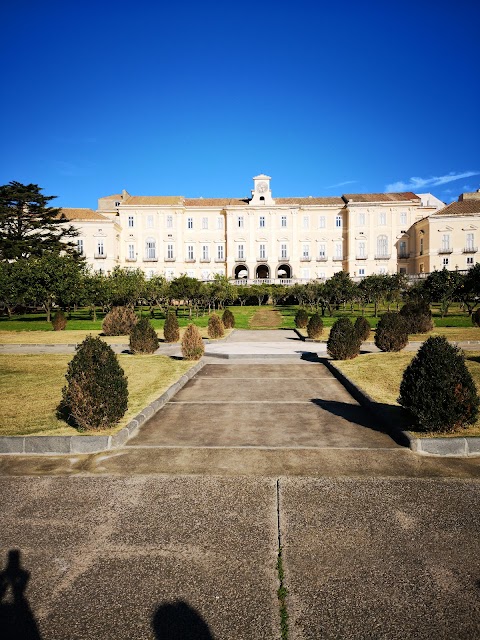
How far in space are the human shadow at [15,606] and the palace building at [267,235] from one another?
53.5m

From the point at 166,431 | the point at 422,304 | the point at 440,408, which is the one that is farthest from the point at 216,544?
the point at 422,304

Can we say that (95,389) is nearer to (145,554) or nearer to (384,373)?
(145,554)

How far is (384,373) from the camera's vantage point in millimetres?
10258

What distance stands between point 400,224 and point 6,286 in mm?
48469

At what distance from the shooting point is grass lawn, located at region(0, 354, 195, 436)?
20.6ft

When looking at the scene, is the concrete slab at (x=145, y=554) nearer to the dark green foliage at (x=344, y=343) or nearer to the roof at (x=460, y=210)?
the dark green foliage at (x=344, y=343)

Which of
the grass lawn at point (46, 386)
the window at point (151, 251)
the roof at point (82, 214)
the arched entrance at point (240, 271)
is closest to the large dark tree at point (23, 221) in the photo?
the roof at point (82, 214)

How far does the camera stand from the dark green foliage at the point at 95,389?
5891 mm

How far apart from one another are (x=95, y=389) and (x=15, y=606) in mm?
3431

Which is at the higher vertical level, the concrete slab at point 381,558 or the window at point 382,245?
the window at point 382,245

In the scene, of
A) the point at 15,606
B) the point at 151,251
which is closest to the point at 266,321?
the point at 15,606

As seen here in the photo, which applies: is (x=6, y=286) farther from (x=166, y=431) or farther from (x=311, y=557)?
(x=311, y=557)

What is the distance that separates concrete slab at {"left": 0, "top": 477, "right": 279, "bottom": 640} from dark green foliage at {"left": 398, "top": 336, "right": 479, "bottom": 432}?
2591 millimetres

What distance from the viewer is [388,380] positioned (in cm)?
949
